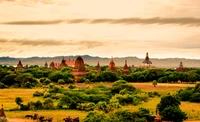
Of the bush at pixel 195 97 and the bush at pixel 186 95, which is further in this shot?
the bush at pixel 186 95

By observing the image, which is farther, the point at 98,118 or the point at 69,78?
the point at 69,78

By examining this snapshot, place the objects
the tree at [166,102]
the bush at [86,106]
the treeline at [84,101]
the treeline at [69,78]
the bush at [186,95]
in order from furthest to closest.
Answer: the treeline at [69,78] → the bush at [186,95] → the bush at [86,106] → the treeline at [84,101] → the tree at [166,102]

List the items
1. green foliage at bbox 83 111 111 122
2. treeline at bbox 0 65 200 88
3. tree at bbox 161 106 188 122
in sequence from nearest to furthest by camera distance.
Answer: green foliage at bbox 83 111 111 122 < tree at bbox 161 106 188 122 < treeline at bbox 0 65 200 88

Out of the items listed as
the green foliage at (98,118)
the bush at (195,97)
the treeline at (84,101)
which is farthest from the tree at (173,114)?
the bush at (195,97)

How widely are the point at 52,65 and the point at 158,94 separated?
110 m

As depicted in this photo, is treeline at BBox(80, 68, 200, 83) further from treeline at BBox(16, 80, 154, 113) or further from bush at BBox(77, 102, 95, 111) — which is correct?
bush at BBox(77, 102, 95, 111)

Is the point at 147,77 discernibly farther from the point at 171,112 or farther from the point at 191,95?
the point at 171,112

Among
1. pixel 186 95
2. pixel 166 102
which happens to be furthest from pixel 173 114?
pixel 186 95

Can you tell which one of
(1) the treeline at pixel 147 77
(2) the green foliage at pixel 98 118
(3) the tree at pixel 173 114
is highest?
(1) the treeline at pixel 147 77

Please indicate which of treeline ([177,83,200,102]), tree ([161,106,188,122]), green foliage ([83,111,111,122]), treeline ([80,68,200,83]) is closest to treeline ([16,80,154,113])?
treeline ([177,83,200,102])

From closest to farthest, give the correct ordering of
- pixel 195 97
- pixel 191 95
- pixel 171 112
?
1. pixel 171 112
2. pixel 195 97
3. pixel 191 95

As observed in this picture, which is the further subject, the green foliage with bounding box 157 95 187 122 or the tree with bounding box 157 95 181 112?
the tree with bounding box 157 95 181 112

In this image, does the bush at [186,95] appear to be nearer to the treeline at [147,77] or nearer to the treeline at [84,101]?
the treeline at [84,101]

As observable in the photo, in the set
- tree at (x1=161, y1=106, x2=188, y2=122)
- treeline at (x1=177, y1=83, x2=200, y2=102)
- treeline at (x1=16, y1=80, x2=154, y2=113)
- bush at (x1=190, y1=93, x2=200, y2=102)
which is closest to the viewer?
tree at (x1=161, y1=106, x2=188, y2=122)
